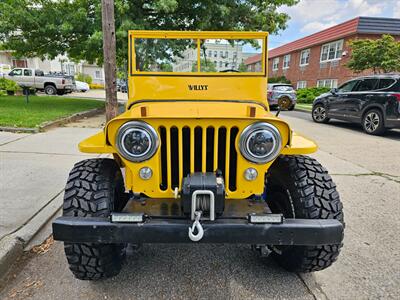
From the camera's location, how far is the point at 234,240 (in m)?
1.79

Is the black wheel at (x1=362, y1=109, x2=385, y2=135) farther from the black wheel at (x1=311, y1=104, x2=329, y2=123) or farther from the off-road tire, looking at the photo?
the off-road tire

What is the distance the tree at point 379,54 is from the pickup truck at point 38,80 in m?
21.5

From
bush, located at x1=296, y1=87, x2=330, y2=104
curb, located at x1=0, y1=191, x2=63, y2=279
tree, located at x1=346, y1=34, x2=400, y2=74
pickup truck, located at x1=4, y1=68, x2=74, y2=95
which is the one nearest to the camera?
curb, located at x1=0, y1=191, x2=63, y2=279

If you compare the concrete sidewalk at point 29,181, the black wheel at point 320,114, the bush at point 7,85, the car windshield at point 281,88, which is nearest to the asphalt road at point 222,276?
the concrete sidewalk at point 29,181

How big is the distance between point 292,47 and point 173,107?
3222 centimetres

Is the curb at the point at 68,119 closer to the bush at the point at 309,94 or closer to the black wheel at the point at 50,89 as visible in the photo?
the black wheel at the point at 50,89

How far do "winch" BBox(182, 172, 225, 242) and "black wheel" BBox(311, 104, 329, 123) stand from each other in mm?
10746

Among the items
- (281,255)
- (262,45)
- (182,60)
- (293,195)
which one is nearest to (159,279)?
(281,255)

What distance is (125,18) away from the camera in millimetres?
9336

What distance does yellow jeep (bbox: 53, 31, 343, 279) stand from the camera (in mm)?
1777

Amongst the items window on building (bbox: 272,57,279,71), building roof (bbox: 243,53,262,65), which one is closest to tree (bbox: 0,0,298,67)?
building roof (bbox: 243,53,262,65)

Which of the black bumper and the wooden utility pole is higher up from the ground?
the wooden utility pole

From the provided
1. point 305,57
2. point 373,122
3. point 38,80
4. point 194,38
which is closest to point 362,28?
point 305,57

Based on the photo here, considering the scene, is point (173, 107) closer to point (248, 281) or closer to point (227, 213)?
point (227, 213)
